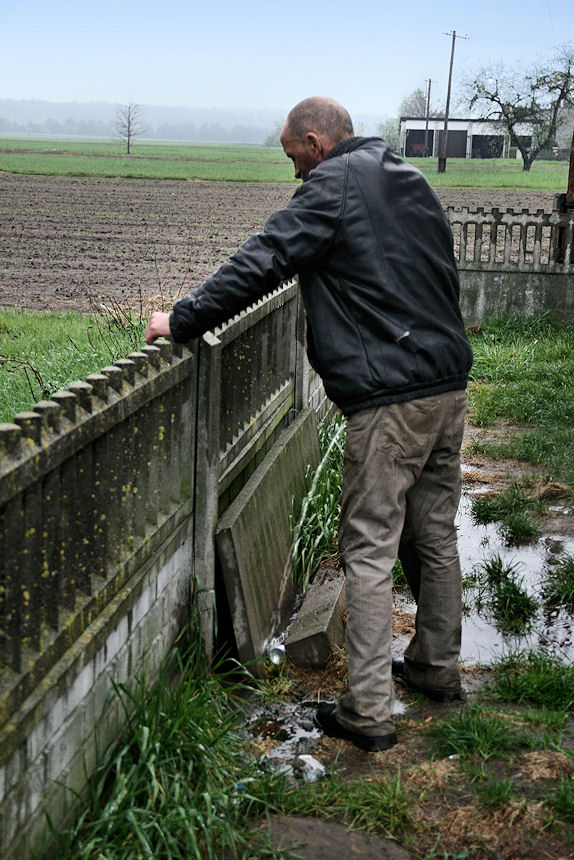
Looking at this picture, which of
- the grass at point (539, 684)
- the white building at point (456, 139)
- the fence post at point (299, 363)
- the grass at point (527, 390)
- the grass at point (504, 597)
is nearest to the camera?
the grass at point (539, 684)

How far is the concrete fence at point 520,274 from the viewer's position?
1239 cm

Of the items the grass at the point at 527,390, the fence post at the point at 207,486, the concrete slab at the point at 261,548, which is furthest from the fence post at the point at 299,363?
the fence post at the point at 207,486

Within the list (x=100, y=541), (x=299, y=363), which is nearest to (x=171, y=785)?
(x=100, y=541)

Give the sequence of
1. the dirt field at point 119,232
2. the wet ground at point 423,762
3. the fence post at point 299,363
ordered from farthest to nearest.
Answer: the dirt field at point 119,232 < the fence post at point 299,363 < the wet ground at point 423,762

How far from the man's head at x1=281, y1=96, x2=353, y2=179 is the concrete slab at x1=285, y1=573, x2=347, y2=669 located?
6.35ft

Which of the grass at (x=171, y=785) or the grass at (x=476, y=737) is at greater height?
the grass at (x=171, y=785)

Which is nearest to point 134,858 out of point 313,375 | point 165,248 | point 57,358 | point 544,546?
point 544,546

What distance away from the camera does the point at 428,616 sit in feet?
13.5

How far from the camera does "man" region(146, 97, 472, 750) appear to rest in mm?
3566

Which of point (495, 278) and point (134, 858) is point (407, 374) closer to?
point (134, 858)

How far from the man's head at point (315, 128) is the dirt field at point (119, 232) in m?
3.64

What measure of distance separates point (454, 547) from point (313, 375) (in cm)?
290

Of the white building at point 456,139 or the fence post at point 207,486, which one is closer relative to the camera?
the fence post at point 207,486

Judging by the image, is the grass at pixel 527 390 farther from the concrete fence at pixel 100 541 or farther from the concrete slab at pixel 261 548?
the concrete fence at pixel 100 541
